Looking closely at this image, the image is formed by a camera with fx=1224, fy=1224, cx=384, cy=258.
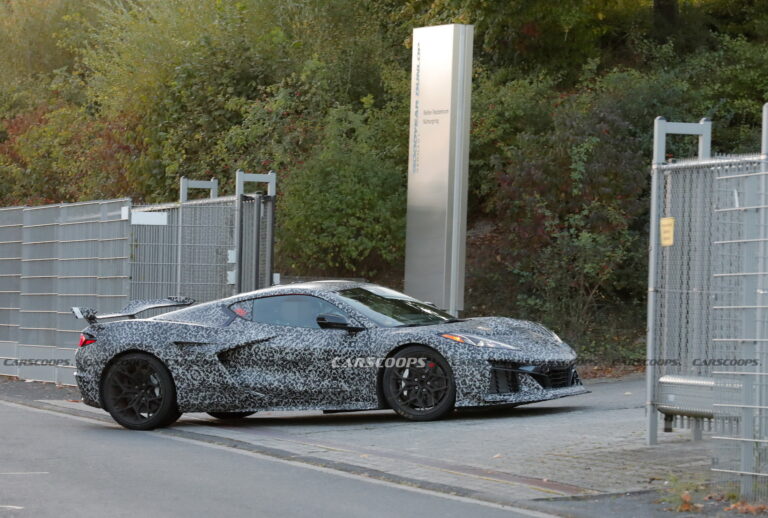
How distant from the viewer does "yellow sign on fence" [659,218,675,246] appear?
31.1 ft

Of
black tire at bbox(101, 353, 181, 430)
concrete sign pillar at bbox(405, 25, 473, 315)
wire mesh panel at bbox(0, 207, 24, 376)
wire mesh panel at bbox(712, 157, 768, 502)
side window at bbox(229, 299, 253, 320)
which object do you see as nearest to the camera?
wire mesh panel at bbox(712, 157, 768, 502)

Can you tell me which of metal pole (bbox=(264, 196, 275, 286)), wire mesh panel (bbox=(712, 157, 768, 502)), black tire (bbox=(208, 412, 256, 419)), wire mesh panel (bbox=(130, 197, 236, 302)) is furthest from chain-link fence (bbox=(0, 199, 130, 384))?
wire mesh panel (bbox=(712, 157, 768, 502))

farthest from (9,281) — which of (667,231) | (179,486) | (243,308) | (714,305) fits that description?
(714,305)

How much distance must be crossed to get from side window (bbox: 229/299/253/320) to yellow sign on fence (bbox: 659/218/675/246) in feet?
14.7

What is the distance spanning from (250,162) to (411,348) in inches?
484

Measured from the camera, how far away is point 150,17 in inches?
1227

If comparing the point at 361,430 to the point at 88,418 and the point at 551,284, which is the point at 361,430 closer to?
the point at 88,418

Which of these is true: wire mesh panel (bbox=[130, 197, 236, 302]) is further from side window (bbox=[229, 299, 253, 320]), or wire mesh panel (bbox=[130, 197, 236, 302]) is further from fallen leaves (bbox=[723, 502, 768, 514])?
fallen leaves (bbox=[723, 502, 768, 514])

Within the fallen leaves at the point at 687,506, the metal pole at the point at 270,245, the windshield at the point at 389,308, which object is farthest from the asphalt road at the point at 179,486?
the metal pole at the point at 270,245

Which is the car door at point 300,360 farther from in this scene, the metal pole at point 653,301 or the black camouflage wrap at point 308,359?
the metal pole at point 653,301

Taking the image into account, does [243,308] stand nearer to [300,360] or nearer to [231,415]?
[300,360]

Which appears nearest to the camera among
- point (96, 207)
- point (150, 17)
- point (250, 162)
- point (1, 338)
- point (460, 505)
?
point (460, 505)

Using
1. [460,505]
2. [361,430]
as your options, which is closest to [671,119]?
Answer: [361,430]

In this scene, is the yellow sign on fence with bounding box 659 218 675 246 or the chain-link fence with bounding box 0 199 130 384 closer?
the yellow sign on fence with bounding box 659 218 675 246
